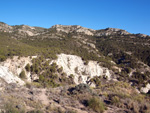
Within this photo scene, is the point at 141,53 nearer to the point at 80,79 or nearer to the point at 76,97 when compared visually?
the point at 80,79

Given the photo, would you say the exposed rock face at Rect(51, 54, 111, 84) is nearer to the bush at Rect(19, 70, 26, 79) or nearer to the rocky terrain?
the rocky terrain

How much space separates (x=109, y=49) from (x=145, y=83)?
2593cm

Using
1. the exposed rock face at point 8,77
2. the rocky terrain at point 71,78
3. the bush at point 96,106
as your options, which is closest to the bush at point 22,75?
the rocky terrain at point 71,78

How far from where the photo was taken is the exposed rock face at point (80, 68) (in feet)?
95.0

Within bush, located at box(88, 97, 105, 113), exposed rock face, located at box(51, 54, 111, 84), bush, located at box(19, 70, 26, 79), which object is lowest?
bush, located at box(88, 97, 105, 113)

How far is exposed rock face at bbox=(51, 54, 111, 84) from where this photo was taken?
2897cm

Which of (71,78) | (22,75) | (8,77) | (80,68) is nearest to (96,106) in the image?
(8,77)

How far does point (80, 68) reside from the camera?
31625mm

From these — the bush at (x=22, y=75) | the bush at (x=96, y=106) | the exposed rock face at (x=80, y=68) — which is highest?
the exposed rock face at (x=80, y=68)

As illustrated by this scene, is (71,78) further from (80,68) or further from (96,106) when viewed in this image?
(96,106)

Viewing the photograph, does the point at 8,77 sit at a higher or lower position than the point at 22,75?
higher

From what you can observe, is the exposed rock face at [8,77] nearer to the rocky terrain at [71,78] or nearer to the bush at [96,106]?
the rocky terrain at [71,78]

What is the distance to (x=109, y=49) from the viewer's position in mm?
51375

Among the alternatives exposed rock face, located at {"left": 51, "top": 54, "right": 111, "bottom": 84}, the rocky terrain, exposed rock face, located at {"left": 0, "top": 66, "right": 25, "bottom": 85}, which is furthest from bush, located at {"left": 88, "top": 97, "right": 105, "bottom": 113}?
exposed rock face, located at {"left": 51, "top": 54, "right": 111, "bottom": 84}
